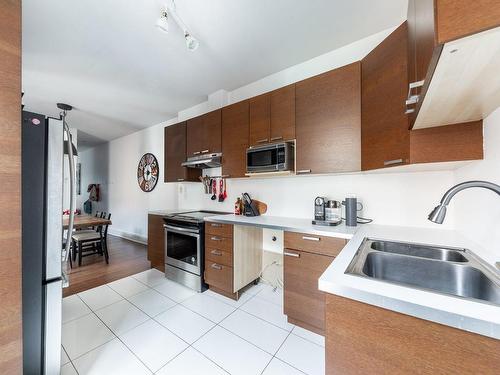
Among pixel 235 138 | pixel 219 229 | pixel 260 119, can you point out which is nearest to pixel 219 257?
pixel 219 229

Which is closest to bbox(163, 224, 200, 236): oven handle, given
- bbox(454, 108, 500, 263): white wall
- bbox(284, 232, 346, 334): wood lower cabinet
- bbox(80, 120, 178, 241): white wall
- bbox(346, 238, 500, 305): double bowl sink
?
bbox(284, 232, 346, 334): wood lower cabinet

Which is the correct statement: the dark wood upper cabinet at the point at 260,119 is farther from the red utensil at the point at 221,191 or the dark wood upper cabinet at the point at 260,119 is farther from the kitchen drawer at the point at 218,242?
the kitchen drawer at the point at 218,242

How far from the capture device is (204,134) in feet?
9.09

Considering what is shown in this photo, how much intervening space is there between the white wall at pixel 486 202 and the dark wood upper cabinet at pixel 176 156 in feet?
9.58

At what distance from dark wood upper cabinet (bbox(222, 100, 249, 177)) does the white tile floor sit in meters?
1.45

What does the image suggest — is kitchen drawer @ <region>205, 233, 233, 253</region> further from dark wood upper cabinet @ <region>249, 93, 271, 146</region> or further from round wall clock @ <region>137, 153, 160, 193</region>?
round wall clock @ <region>137, 153, 160, 193</region>

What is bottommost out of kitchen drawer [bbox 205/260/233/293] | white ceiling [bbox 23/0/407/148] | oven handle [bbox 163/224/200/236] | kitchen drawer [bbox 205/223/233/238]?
kitchen drawer [bbox 205/260/233/293]

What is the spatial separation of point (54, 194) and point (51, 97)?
3024mm

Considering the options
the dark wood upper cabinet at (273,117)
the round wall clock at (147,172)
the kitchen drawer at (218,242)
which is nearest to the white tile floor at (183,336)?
the kitchen drawer at (218,242)

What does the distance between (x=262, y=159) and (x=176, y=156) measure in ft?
5.48

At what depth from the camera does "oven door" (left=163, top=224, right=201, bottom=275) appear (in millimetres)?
2363

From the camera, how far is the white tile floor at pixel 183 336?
137 cm

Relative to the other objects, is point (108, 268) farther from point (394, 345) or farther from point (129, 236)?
point (394, 345)

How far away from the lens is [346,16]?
167 centimetres
